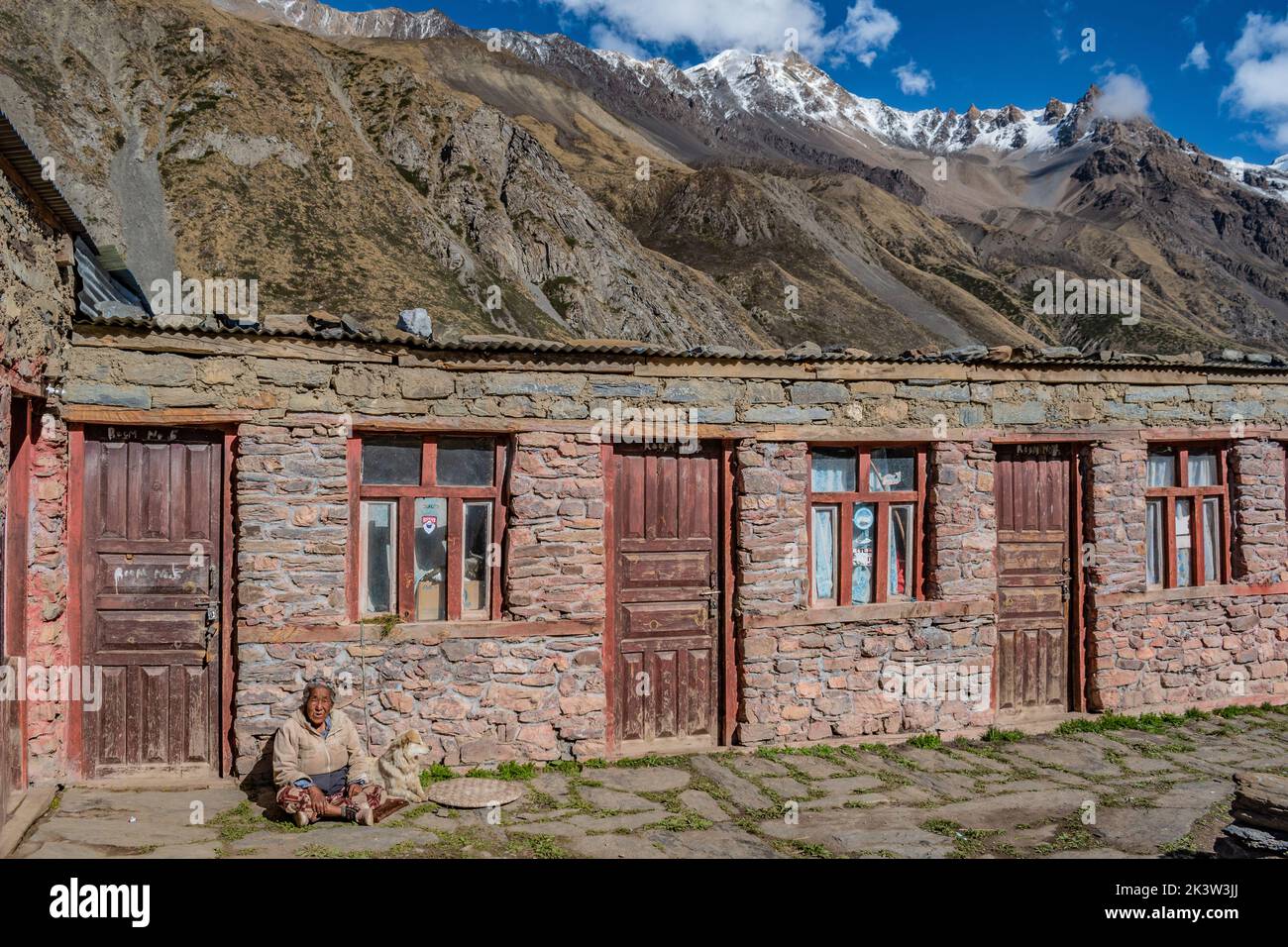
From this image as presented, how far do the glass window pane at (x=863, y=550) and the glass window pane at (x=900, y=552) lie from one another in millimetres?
194

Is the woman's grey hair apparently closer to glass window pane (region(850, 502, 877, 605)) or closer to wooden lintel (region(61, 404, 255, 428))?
wooden lintel (region(61, 404, 255, 428))

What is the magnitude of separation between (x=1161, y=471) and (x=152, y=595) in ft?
32.3

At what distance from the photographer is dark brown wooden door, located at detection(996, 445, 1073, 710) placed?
920cm

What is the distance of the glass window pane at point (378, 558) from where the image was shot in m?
7.50

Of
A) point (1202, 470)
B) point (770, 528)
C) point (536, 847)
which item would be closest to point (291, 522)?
point (536, 847)

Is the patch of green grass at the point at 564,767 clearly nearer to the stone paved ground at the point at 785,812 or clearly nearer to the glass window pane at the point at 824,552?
the stone paved ground at the point at 785,812

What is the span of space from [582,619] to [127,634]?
350 centimetres

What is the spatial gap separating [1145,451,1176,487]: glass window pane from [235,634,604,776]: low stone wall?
6.38m

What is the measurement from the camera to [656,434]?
26.3 feet

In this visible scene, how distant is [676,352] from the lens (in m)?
7.96

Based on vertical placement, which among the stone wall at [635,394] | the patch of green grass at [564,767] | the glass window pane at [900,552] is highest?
the stone wall at [635,394]

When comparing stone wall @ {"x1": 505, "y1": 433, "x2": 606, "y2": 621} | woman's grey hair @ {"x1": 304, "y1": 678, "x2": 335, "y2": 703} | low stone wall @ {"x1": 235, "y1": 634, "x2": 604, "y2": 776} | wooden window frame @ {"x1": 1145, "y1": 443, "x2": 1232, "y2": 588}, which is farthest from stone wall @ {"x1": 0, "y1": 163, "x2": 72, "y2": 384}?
wooden window frame @ {"x1": 1145, "y1": 443, "x2": 1232, "y2": 588}

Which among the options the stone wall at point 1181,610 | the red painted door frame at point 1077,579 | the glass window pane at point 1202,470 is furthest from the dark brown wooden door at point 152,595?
the glass window pane at point 1202,470
